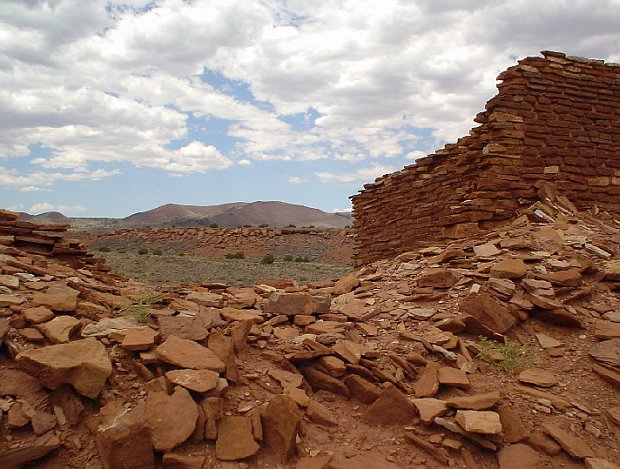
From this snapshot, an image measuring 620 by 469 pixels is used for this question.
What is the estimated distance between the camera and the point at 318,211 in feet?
372

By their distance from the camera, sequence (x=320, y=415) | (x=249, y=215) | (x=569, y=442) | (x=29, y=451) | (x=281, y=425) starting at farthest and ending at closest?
(x=249, y=215), (x=320, y=415), (x=569, y=442), (x=281, y=425), (x=29, y=451)

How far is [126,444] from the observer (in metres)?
2.62

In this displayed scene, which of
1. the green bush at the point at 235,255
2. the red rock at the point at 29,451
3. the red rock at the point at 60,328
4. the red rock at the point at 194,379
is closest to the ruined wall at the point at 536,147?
the red rock at the point at 194,379

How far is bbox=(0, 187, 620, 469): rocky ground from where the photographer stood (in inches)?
112

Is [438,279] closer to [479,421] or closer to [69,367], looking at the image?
[479,421]

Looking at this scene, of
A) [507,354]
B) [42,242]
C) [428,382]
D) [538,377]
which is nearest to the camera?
[428,382]

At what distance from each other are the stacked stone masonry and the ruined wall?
556 centimetres

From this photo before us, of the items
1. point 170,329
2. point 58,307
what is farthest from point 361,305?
point 58,307

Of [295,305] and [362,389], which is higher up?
[295,305]

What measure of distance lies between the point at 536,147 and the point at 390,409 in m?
5.65

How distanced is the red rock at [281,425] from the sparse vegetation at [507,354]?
1.86m

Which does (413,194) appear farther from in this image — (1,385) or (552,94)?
(1,385)

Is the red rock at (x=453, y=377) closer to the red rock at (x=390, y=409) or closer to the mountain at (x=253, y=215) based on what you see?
the red rock at (x=390, y=409)

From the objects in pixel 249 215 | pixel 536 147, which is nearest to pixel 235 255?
pixel 536 147
